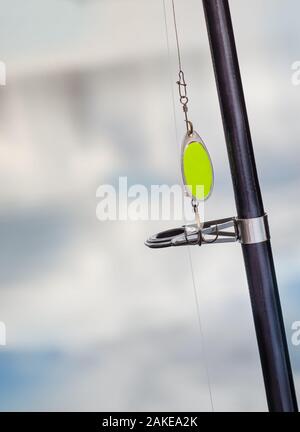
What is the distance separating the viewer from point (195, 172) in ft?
2.31

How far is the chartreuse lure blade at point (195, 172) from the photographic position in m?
0.70

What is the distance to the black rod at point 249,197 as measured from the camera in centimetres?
66

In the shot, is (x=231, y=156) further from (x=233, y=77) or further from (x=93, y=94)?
(x=93, y=94)

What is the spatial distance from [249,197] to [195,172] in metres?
0.06

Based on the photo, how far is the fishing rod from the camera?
2.16 feet

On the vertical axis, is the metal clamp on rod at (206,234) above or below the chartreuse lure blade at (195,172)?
below

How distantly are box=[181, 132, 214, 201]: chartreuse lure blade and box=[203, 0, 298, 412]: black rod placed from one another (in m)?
0.04

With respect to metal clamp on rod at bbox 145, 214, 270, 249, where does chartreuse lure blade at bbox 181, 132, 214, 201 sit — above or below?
above

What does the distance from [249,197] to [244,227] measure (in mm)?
29

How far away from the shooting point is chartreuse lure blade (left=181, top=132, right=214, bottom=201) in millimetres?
703

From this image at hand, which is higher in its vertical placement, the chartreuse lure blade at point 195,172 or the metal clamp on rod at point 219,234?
the chartreuse lure blade at point 195,172

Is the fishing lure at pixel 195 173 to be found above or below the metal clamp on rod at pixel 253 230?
above

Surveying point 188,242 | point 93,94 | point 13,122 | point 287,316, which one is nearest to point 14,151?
point 13,122

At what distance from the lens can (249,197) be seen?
2.21 feet
